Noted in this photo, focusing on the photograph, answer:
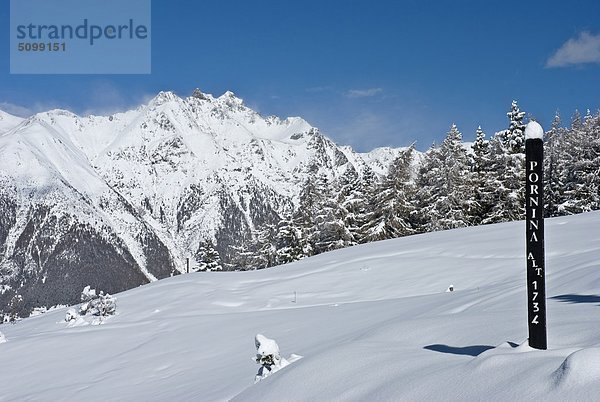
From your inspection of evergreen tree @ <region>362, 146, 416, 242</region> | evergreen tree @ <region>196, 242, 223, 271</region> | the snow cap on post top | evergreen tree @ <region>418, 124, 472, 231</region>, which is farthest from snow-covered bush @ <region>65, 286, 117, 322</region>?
evergreen tree @ <region>196, 242, 223, 271</region>

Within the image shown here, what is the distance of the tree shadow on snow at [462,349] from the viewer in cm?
500

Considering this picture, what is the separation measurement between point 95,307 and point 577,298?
13.5 meters

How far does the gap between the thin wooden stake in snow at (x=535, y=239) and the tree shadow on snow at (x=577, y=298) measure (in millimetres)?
2796

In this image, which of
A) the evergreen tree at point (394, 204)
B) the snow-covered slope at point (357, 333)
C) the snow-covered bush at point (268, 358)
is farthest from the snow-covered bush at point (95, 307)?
the evergreen tree at point (394, 204)

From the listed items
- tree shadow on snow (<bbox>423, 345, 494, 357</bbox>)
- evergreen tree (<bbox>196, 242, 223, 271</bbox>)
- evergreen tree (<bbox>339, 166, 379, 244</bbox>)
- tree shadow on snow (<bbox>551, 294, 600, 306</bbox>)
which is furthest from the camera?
evergreen tree (<bbox>196, 242, 223, 271</bbox>)

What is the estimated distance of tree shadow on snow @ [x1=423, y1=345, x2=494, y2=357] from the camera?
5000mm

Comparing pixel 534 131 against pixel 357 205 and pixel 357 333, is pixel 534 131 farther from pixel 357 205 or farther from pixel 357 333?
pixel 357 205

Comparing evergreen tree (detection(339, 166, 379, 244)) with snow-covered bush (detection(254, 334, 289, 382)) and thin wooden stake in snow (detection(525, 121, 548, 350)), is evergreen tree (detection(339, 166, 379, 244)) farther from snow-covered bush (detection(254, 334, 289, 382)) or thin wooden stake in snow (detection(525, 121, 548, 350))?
thin wooden stake in snow (detection(525, 121, 548, 350))

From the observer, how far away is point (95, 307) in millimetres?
16359

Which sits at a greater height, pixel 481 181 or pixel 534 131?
pixel 481 181

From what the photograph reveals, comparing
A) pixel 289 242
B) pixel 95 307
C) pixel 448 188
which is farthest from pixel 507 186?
pixel 95 307

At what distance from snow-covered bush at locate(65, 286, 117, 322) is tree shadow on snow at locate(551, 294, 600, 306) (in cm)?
1277

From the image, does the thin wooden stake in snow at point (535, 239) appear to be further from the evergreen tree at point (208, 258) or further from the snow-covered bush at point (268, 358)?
the evergreen tree at point (208, 258)

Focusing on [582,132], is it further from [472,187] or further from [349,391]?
[349,391]
